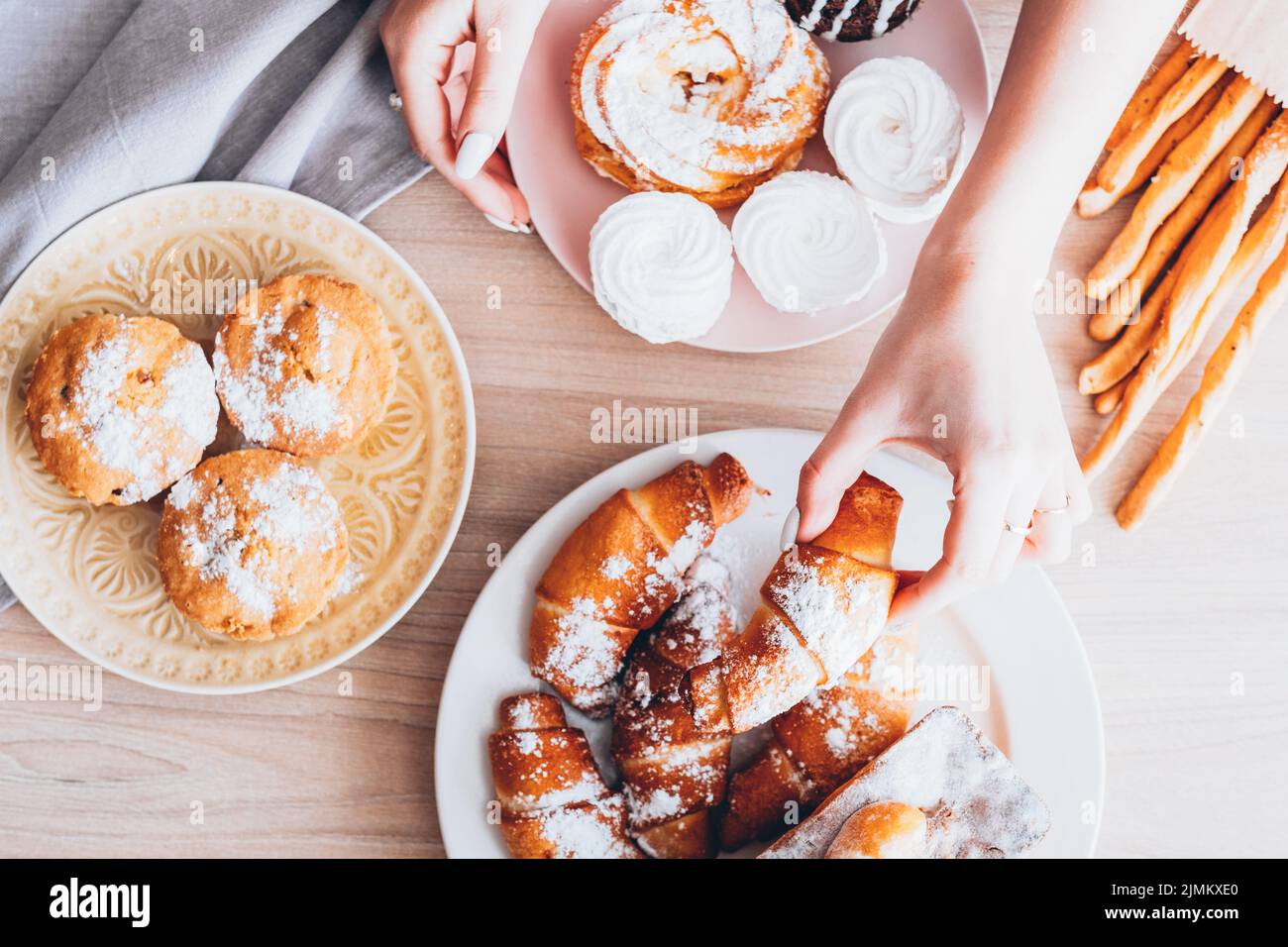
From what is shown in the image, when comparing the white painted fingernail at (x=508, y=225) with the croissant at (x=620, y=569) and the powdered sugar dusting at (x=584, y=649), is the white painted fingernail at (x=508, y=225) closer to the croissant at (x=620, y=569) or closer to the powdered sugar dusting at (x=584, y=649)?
the croissant at (x=620, y=569)

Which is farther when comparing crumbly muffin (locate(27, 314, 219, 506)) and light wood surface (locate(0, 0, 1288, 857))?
light wood surface (locate(0, 0, 1288, 857))

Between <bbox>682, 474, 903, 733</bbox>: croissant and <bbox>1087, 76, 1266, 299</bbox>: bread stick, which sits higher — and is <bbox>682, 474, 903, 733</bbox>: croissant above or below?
below

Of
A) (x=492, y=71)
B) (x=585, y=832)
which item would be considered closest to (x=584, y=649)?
(x=585, y=832)

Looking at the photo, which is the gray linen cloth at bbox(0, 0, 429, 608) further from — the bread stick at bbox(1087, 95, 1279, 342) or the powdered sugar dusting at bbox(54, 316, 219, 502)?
the bread stick at bbox(1087, 95, 1279, 342)

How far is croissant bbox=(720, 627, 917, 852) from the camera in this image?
50.8 inches

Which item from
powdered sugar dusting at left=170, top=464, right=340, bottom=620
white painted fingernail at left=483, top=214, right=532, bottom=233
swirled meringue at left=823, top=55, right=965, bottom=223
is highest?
swirled meringue at left=823, top=55, right=965, bottom=223

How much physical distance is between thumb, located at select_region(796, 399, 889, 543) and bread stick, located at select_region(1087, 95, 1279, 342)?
1.64 feet

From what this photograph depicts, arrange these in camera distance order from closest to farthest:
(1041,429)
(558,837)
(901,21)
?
(1041,429) → (558,837) → (901,21)

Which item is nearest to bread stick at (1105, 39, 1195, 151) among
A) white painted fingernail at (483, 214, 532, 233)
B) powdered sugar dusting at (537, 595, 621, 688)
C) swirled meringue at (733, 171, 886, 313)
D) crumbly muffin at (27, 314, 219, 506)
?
swirled meringue at (733, 171, 886, 313)

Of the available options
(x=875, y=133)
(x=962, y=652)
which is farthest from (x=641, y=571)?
(x=875, y=133)

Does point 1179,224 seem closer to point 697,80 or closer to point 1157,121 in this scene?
point 1157,121

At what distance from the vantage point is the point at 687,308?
128 cm

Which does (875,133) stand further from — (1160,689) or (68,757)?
(68,757)
